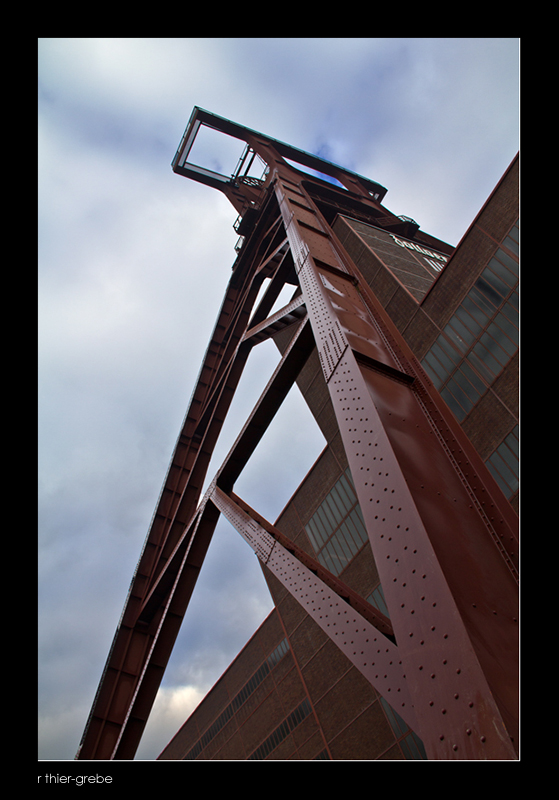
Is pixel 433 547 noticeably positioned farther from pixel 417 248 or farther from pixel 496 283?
pixel 417 248

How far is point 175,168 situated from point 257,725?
28.1 meters

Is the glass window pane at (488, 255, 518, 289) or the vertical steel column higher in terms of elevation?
the glass window pane at (488, 255, 518, 289)

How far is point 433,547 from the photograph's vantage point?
2.39 m

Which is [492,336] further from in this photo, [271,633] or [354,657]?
[271,633]

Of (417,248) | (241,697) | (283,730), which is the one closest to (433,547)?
(417,248)

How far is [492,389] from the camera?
42.2 ft

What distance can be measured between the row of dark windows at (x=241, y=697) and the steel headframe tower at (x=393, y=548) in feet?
53.9

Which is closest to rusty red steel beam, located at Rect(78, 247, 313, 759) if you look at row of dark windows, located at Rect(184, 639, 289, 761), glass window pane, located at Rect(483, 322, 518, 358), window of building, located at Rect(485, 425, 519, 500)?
glass window pane, located at Rect(483, 322, 518, 358)

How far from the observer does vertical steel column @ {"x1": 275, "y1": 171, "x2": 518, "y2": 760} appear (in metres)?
1.94

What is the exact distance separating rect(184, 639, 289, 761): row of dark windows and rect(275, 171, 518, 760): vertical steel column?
2221 cm

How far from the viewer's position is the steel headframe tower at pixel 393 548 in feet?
6.67

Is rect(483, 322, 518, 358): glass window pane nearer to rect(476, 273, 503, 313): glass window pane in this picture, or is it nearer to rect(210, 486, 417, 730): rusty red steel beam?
rect(476, 273, 503, 313): glass window pane
